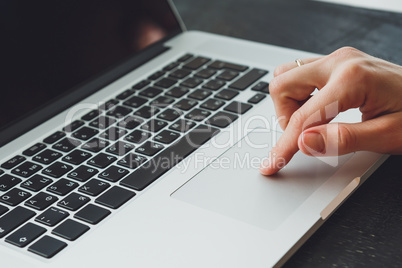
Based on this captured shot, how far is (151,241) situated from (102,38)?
433 millimetres

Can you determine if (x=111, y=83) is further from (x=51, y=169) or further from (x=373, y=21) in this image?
(x=373, y=21)

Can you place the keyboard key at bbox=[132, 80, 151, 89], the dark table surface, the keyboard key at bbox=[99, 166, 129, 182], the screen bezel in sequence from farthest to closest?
the keyboard key at bbox=[132, 80, 151, 89]
the screen bezel
the keyboard key at bbox=[99, 166, 129, 182]
the dark table surface

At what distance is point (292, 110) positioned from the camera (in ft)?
2.24

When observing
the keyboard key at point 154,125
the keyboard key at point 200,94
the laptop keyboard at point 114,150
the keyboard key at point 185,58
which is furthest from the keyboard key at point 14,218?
the keyboard key at point 185,58

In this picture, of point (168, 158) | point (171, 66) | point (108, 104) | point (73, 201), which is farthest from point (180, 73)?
point (73, 201)

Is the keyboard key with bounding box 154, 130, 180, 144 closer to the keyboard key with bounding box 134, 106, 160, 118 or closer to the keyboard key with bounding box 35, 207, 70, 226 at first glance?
the keyboard key with bounding box 134, 106, 160, 118

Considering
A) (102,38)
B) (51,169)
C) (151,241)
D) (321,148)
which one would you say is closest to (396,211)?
(321,148)

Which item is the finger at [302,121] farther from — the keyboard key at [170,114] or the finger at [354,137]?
the keyboard key at [170,114]

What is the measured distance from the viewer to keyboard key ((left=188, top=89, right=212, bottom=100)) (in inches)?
31.8

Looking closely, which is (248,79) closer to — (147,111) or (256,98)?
(256,98)

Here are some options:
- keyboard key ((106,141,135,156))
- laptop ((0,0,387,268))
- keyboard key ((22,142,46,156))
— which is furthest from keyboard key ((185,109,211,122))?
keyboard key ((22,142,46,156))

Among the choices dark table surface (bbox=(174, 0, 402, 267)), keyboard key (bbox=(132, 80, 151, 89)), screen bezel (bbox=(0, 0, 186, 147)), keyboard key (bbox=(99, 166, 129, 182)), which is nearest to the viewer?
dark table surface (bbox=(174, 0, 402, 267))

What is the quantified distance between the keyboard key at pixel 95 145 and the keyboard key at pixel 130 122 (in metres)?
0.05

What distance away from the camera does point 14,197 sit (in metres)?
0.64
